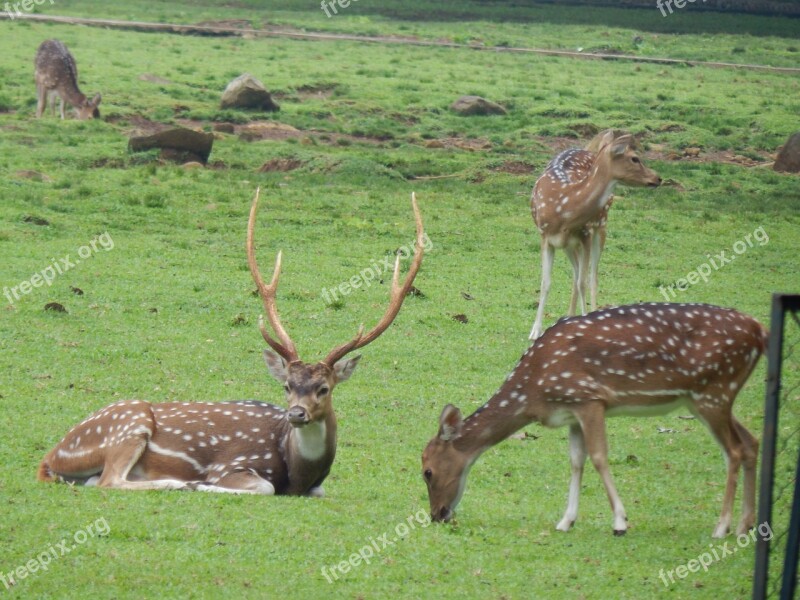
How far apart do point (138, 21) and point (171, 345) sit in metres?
29.0

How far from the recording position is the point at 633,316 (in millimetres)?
8758

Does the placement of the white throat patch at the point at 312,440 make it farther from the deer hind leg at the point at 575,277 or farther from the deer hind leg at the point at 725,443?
the deer hind leg at the point at 575,277

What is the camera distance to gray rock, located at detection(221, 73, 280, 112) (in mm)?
27156

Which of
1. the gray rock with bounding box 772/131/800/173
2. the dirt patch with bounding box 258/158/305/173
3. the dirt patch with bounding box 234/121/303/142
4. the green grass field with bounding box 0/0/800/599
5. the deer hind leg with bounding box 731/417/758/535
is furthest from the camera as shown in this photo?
the dirt patch with bounding box 234/121/303/142

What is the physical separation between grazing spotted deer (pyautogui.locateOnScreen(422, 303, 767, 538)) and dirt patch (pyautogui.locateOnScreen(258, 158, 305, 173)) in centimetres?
1392

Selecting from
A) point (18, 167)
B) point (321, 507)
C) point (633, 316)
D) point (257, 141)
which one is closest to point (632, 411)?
point (633, 316)

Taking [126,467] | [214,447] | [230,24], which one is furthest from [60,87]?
[126,467]

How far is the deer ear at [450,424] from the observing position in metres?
8.73

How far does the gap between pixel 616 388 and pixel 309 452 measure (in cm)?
213

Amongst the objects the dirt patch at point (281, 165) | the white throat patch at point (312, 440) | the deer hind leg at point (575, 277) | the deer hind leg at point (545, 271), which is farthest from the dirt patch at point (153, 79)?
the white throat patch at point (312, 440)

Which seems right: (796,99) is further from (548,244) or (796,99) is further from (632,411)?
(632,411)

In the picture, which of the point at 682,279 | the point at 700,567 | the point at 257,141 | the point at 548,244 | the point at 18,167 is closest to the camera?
the point at 700,567

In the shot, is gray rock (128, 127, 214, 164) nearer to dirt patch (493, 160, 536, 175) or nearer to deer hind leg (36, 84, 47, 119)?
deer hind leg (36, 84, 47, 119)

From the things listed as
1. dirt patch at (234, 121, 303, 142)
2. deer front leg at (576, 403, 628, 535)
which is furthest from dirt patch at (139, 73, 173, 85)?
deer front leg at (576, 403, 628, 535)
